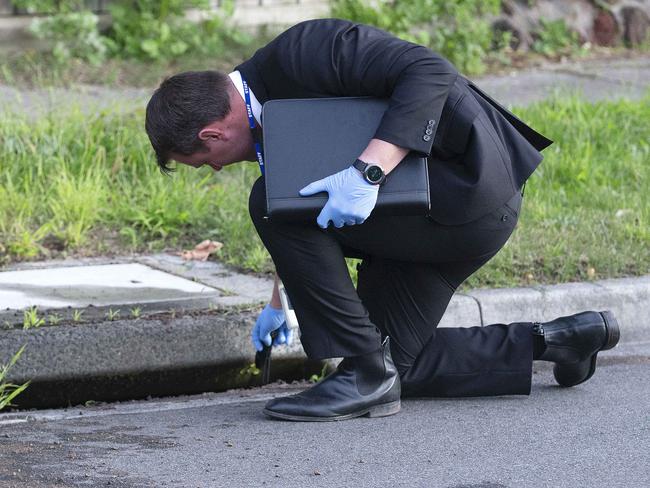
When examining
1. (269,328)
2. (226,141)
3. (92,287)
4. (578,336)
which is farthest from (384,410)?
(92,287)

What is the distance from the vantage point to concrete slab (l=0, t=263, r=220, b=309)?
13.6ft

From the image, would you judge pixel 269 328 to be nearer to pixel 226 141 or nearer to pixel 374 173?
pixel 226 141

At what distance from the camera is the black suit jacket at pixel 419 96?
3.15 meters

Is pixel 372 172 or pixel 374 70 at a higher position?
pixel 374 70

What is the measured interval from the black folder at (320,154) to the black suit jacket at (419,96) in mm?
64

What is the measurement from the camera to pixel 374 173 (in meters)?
3.12

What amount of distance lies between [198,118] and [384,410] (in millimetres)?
1019

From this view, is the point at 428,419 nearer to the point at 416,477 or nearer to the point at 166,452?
the point at 416,477

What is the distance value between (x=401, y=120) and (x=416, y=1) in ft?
16.2

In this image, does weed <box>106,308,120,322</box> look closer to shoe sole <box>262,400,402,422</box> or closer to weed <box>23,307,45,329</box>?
weed <box>23,307,45,329</box>

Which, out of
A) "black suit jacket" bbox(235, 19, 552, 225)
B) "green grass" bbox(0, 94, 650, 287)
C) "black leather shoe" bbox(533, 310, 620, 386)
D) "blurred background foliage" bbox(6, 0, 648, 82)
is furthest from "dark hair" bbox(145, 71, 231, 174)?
"blurred background foliage" bbox(6, 0, 648, 82)

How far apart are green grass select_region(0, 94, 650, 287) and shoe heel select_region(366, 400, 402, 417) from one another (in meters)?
1.02

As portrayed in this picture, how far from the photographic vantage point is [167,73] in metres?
7.32

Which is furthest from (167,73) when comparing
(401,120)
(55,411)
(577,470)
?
(577,470)
